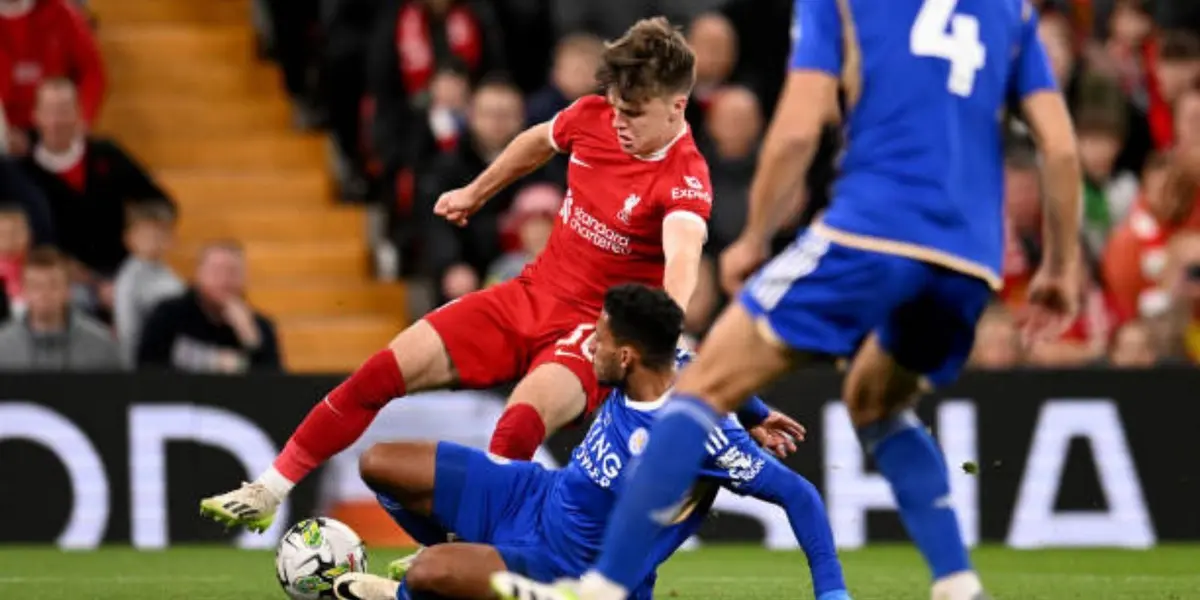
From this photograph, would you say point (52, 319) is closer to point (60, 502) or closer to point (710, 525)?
point (60, 502)

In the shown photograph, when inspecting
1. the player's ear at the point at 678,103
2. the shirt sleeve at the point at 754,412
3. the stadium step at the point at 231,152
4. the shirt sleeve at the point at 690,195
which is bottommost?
the stadium step at the point at 231,152

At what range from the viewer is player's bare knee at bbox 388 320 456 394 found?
8.32 metres

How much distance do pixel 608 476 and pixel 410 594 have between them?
0.73m

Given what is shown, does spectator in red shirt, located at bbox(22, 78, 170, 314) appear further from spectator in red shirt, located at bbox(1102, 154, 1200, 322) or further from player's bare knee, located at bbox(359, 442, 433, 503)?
player's bare knee, located at bbox(359, 442, 433, 503)

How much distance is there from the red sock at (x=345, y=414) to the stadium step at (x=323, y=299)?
6.53m

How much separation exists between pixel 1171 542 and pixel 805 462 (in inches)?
79.2

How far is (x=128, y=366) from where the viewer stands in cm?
1283

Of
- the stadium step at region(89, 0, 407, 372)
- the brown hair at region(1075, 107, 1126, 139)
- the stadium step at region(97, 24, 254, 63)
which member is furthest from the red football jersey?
the stadium step at region(97, 24, 254, 63)

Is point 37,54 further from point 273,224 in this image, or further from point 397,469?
point 397,469

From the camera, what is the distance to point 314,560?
8219 millimetres

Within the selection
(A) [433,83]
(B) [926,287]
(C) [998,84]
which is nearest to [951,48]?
(C) [998,84]

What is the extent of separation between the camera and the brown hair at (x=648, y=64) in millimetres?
7707

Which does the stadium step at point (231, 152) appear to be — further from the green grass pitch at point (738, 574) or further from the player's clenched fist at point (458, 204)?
the player's clenched fist at point (458, 204)

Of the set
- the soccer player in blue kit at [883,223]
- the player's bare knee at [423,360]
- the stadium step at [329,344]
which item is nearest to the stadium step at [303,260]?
the stadium step at [329,344]
